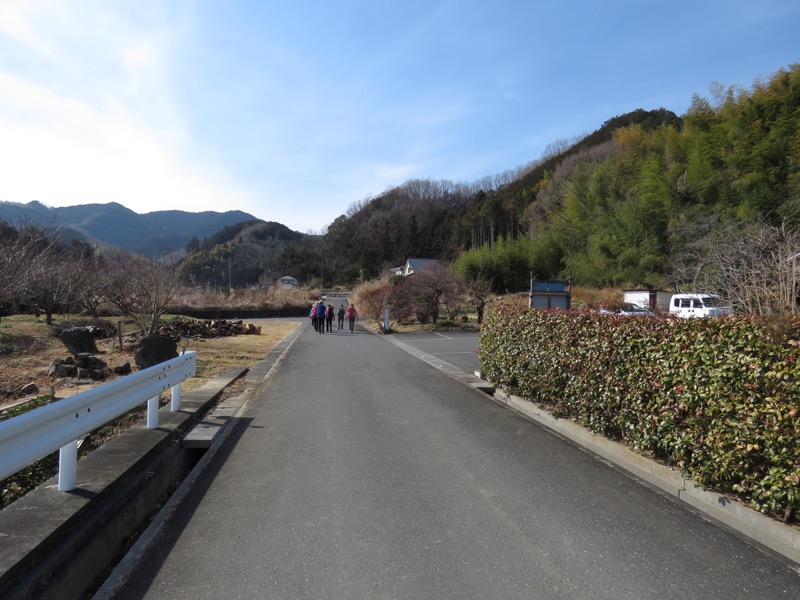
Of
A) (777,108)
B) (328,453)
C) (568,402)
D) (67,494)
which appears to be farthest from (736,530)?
(777,108)

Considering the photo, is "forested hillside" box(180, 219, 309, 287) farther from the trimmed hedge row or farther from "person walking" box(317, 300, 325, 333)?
the trimmed hedge row

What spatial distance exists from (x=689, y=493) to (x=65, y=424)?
4.59 meters

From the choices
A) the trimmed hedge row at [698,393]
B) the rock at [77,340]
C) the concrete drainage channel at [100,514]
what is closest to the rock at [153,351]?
the rock at [77,340]

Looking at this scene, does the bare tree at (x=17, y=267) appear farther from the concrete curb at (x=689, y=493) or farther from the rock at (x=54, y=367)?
the concrete curb at (x=689, y=493)

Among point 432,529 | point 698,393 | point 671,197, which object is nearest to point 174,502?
point 432,529

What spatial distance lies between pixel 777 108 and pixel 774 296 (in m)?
23.1

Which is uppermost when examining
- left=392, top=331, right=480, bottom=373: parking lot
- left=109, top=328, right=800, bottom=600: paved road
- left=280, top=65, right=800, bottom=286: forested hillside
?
left=280, top=65, right=800, bottom=286: forested hillside

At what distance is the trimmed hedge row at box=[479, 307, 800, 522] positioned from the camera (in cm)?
332

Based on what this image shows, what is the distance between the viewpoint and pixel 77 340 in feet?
40.2

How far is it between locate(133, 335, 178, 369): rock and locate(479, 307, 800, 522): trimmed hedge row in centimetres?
707

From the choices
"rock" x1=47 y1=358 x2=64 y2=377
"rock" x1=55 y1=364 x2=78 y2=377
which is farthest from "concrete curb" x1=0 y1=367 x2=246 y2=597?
"rock" x1=47 y1=358 x2=64 y2=377

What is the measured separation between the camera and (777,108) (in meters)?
23.3

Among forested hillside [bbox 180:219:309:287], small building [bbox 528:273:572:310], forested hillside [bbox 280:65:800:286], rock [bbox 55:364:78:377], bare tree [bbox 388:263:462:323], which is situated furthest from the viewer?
forested hillside [bbox 180:219:309:287]

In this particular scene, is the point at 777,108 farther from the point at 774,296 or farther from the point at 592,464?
the point at 592,464
